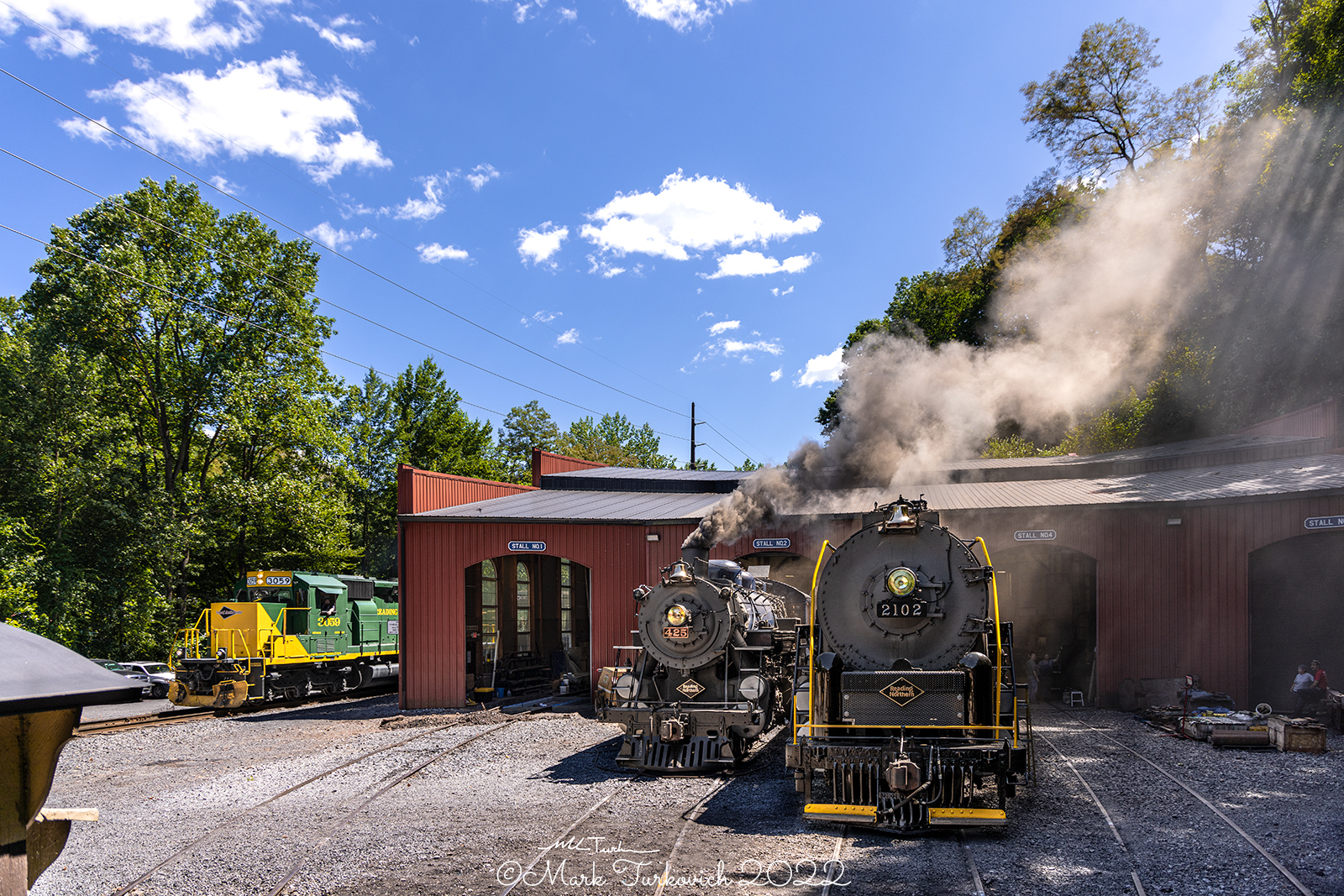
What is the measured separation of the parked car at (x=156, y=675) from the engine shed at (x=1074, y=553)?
9093 millimetres

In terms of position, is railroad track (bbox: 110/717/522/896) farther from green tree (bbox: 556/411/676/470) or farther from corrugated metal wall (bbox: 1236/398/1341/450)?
green tree (bbox: 556/411/676/470)

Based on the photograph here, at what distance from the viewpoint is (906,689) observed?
31.6ft

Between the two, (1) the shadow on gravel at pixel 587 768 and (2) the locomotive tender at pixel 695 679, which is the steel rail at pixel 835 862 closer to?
→ (2) the locomotive tender at pixel 695 679

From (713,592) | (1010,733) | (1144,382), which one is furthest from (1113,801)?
(1144,382)

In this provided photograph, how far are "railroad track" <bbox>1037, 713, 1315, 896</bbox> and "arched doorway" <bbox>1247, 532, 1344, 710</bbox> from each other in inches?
254

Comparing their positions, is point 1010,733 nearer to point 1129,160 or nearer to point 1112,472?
point 1112,472

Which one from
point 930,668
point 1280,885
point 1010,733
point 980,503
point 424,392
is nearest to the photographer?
point 1280,885

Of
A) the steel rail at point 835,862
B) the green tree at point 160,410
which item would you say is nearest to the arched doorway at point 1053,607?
the steel rail at point 835,862

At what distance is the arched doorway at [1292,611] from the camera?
1808 centimetres

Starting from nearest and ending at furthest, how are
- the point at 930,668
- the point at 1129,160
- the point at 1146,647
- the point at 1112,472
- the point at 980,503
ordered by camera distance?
the point at 930,668
the point at 1146,647
the point at 980,503
the point at 1112,472
the point at 1129,160

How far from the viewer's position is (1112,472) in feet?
80.6

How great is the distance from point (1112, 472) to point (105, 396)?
33360 mm

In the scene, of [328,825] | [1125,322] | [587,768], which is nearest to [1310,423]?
[1125,322]

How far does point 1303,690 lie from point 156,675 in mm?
28849
